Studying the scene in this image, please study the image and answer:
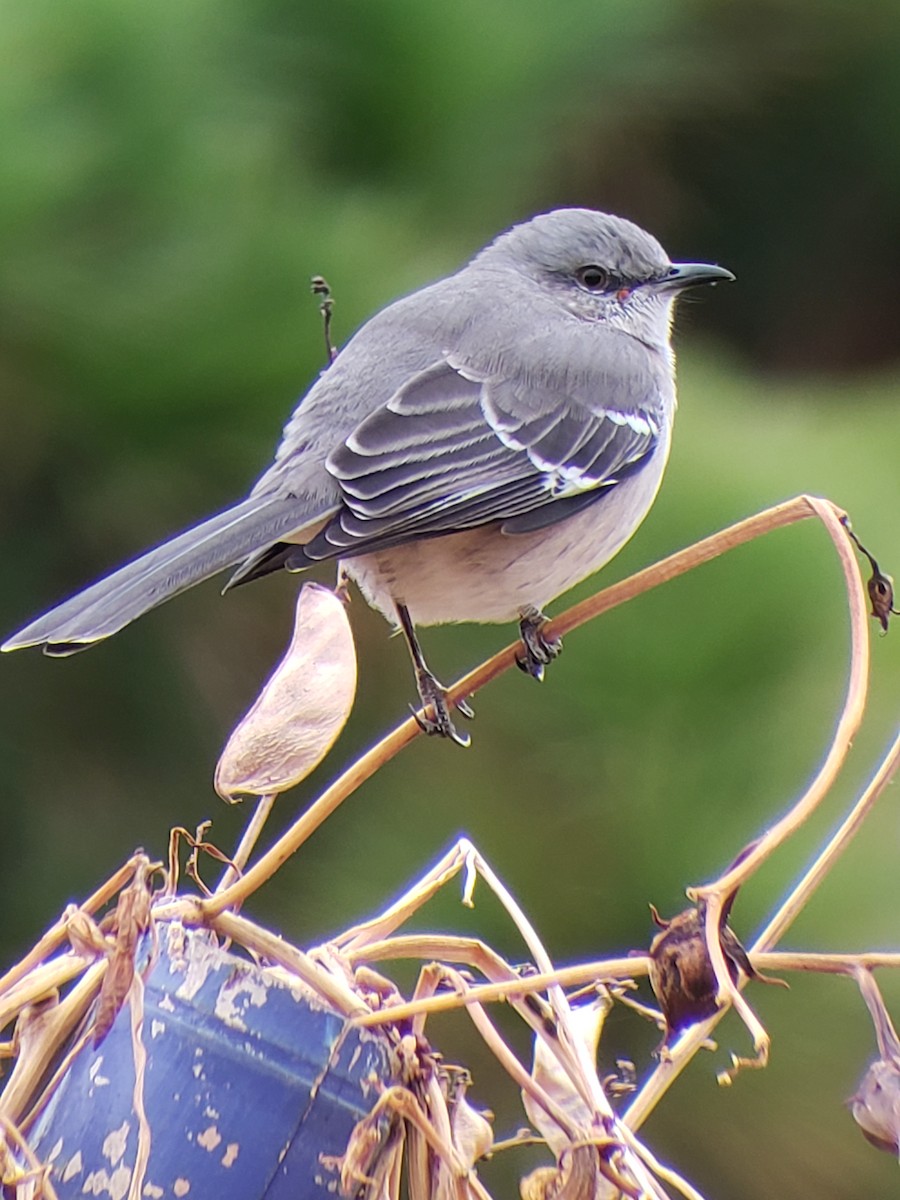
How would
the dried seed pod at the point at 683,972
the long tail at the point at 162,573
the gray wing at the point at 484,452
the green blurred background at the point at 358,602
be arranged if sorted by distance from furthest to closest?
the green blurred background at the point at 358,602 < the gray wing at the point at 484,452 < the long tail at the point at 162,573 < the dried seed pod at the point at 683,972

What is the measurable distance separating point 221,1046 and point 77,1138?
0.06 m

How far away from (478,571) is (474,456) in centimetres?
10

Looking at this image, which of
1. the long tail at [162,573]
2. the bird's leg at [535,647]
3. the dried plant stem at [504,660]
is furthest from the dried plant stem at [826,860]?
the bird's leg at [535,647]

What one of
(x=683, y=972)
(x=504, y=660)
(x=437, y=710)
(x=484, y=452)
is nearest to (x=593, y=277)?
(x=484, y=452)

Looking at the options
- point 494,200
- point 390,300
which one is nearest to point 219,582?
point 390,300

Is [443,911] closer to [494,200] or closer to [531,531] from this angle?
[531,531]

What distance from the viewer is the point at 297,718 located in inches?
22.1

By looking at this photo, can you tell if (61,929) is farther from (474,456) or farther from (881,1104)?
(474,456)

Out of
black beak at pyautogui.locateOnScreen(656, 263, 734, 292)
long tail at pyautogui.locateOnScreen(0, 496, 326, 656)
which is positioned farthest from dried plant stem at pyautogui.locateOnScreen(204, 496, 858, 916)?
black beak at pyautogui.locateOnScreen(656, 263, 734, 292)

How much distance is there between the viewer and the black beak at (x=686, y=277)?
143 centimetres

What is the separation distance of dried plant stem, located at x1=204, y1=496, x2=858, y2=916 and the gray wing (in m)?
0.31

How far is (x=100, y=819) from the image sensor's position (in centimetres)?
147

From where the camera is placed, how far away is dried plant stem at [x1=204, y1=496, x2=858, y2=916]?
1.80ft

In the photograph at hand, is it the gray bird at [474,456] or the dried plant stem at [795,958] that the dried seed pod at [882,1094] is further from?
the gray bird at [474,456]
